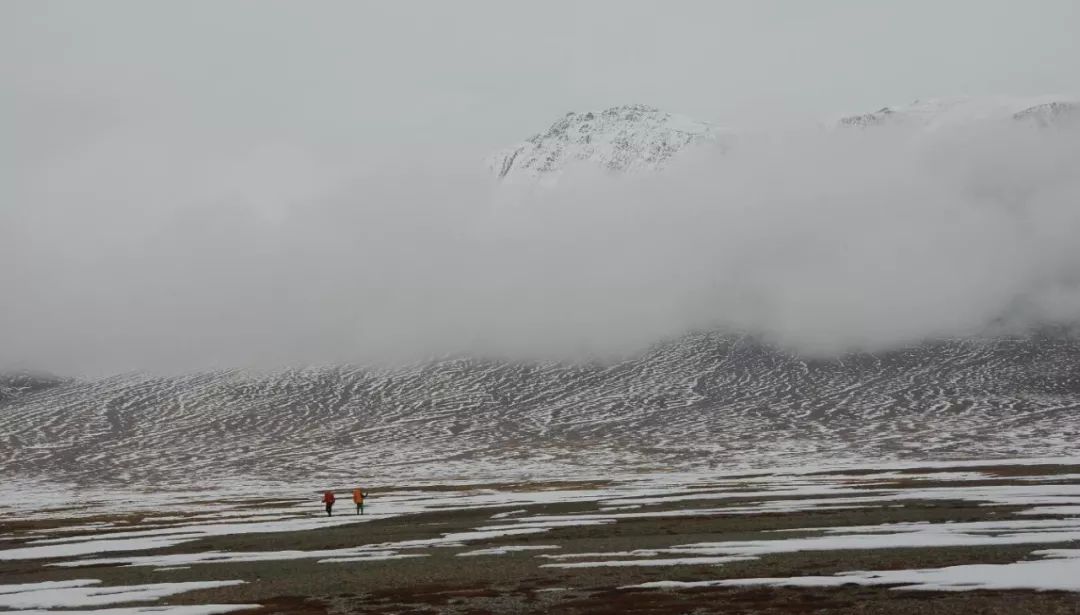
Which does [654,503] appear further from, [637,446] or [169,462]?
[169,462]

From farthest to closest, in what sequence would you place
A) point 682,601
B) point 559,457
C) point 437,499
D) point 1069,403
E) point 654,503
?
point 1069,403
point 559,457
point 437,499
point 654,503
point 682,601

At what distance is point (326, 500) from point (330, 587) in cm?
3374

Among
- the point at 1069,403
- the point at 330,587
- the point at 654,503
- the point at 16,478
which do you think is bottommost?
the point at 1069,403

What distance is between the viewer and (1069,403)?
618 ft

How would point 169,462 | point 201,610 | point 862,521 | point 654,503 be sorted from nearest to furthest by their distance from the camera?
point 201,610
point 862,521
point 654,503
point 169,462

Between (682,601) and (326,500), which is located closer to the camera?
(682,601)

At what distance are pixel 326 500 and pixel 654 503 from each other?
22.1 m

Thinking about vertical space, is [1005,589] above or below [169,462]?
above

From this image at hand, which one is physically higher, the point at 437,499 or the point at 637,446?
the point at 437,499

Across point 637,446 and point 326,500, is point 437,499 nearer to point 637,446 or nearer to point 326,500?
point 326,500

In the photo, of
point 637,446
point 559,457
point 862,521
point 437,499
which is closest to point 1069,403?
point 637,446

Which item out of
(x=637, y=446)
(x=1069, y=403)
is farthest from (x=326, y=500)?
(x=1069, y=403)

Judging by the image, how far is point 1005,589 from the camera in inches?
1103

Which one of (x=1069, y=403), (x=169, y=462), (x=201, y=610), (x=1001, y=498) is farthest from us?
(x=1069, y=403)
